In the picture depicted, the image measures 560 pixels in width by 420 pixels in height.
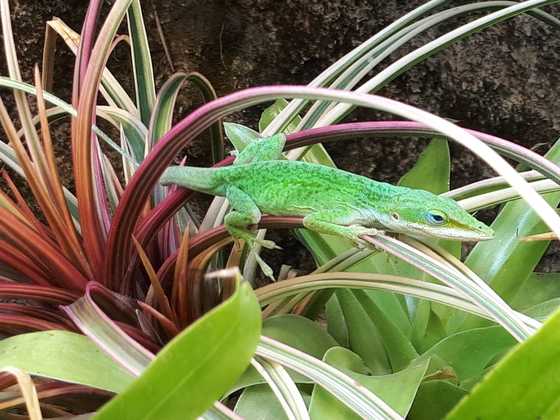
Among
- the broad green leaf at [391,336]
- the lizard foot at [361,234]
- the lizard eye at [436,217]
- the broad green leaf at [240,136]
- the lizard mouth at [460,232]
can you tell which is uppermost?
the broad green leaf at [240,136]

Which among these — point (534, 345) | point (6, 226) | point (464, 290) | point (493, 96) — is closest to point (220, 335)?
point (534, 345)

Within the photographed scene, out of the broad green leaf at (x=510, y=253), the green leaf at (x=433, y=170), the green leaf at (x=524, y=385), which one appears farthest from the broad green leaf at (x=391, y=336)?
the green leaf at (x=524, y=385)

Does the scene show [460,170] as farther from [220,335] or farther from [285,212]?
[220,335]

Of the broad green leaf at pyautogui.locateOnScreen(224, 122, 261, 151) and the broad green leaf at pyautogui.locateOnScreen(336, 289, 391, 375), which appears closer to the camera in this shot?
the broad green leaf at pyautogui.locateOnScreen(336, 289, 391, 375)

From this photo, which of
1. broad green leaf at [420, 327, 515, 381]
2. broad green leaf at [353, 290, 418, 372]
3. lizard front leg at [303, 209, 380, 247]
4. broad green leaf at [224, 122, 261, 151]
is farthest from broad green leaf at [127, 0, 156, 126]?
broad green leaf at [420, 327, 515, 381]

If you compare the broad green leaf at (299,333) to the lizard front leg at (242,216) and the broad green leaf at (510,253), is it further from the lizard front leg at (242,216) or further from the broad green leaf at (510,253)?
the broad green leaf at (510,253)

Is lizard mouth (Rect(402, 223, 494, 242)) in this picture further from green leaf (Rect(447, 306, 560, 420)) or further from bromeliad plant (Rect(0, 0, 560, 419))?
green leaf (Rect(447, 306, 560, 420))

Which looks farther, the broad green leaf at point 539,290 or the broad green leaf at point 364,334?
the broad green leaf at point 539,290

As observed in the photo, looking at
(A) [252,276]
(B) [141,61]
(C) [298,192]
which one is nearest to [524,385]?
(C) [298,192]
